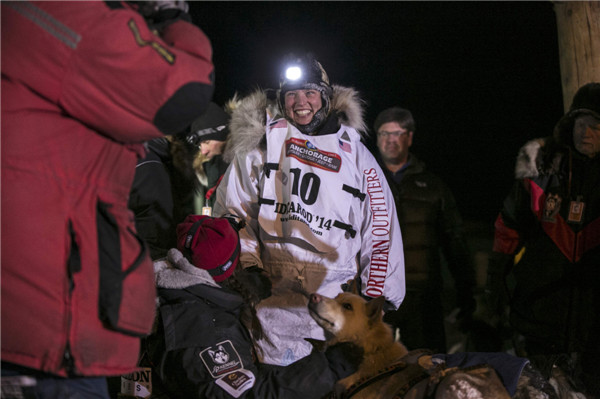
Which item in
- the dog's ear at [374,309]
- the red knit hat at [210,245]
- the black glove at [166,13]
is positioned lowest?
the dog's ear at [374,309]

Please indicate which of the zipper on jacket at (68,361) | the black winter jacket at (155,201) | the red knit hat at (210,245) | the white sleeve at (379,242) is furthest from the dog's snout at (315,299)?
the zipper on jacket at (68,361)

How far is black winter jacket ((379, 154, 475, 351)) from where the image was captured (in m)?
4.62

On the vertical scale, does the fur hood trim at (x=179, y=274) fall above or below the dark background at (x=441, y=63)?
below

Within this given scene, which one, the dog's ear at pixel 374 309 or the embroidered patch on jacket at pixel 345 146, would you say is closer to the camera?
the dog's ear at pixel 374 309

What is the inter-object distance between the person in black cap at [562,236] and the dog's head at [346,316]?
1583 millimetres

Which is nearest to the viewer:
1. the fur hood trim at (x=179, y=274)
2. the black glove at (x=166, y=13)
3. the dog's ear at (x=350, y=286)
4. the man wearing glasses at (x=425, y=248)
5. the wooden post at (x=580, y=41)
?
the black glove at (x=166, y=13)

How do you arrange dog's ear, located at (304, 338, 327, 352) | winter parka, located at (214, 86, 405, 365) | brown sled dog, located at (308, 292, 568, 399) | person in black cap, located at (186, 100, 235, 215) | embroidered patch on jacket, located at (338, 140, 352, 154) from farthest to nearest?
person in black cap, located at (186, 100, 235, 215) → embroidered patch on jacket, located at (338, 140, 352, 154) → winter parka, located at (214, 86, 405, 365) → dog's ear, located at (304, 338, 327, 352) → brown sled dog, located at (308, 292, 568, 399)

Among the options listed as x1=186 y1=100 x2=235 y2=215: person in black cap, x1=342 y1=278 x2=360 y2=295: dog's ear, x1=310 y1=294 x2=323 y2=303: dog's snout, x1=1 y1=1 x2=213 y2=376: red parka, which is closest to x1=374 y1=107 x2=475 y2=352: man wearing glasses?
x1=342 y1=278 x2=360 y2=295: dog's ear

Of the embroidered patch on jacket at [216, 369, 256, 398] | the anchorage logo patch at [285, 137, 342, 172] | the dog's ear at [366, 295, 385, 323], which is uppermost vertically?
the anchorage logo patch at [285, 137, 342, 172]

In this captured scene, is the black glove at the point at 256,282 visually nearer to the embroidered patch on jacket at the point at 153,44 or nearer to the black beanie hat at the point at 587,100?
the embroidered patch on jacket at the point at 153,44

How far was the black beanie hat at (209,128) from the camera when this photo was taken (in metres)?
4.89

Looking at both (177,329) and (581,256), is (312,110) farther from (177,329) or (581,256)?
(581,256)

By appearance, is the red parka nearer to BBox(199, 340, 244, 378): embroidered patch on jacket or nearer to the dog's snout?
BBox(199, 340, 244, 378): embroidered patch on jacket

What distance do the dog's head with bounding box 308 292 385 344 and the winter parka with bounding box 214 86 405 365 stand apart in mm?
334
